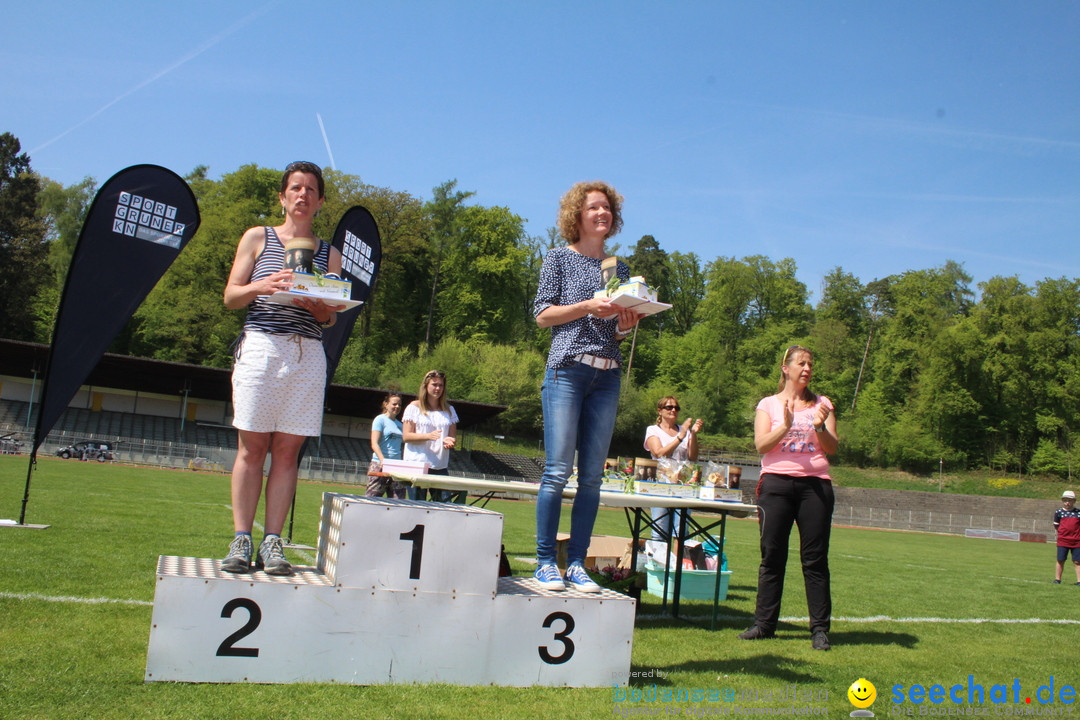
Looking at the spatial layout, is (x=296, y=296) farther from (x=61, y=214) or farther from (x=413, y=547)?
(x=61, y=214)

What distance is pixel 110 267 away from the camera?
19.9 feet

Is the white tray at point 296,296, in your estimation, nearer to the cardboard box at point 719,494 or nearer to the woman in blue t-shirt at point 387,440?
the cardboard box at point 719,494

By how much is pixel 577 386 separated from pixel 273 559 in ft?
5.29

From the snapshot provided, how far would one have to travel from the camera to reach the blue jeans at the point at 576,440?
12.1ft

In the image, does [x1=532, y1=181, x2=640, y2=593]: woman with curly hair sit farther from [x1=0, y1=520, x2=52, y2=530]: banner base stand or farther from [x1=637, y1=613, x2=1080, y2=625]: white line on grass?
[x1=0, y1=520, x2=52, y2=530]: banner base stand

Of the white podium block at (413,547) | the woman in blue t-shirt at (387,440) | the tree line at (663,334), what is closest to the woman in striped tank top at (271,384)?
the white podium block at (413,547)

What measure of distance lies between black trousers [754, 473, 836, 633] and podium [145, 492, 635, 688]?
1861 mm

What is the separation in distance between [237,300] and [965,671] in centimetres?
446

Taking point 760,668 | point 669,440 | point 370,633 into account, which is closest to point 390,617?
point 370,633

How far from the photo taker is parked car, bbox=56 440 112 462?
30438 mm

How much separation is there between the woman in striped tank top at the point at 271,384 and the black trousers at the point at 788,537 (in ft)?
10.0

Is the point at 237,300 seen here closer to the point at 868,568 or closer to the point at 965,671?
the point at 965,671

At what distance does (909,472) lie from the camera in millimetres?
57125

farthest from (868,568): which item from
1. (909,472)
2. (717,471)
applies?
(909,472)
